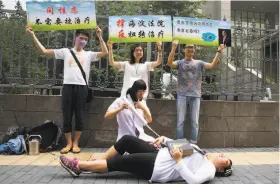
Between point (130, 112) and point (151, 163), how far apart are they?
106 cm

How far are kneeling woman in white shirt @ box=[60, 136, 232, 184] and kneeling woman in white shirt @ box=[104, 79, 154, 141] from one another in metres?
0.53

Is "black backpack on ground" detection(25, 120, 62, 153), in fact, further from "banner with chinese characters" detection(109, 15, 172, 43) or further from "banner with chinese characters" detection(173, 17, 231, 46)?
"banner with chinese characters" detection(173, 17, 231, 46)

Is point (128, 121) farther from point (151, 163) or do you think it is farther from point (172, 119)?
point (172, 119)

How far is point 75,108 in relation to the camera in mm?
6082

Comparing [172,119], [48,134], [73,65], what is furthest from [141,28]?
[48,134]

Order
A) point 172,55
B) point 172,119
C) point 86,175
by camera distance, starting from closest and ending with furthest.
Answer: point 86,175, point 172,55, point 172,119

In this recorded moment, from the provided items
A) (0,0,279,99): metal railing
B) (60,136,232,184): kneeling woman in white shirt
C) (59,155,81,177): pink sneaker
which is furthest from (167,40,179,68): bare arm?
(59,155,81,177): pink sneaker

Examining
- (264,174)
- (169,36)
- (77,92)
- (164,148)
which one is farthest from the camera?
(169,36)

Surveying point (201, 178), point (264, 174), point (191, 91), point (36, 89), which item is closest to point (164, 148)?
point (201, 178)

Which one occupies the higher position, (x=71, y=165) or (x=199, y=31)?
(x=199, y=31)

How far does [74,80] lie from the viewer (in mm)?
5910

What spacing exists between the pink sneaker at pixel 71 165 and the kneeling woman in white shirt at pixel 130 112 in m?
0.88

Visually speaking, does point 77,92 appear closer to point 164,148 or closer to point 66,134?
point 66,134

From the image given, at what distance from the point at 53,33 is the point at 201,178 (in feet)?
15.0
